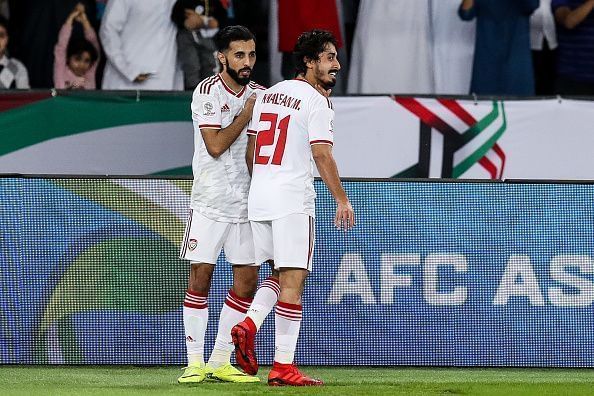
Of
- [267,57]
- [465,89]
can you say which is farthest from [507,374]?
[267,57]

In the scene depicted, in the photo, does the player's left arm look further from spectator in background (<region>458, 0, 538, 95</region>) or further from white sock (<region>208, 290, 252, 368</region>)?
spectator in background (<region>458, 0, 538, 95</region>)

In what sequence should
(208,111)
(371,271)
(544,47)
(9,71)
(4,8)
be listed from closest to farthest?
(208,111), (371,271), (9,71), (4,8), (544,47)

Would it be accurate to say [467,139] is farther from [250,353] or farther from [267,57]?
[250,353]

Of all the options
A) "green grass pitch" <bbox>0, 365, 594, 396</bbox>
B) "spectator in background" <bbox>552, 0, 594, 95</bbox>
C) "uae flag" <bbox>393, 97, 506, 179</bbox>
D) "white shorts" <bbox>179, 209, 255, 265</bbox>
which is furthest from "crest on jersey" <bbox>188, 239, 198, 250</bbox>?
"spectator in background" <bbox>552, 0, 594, 95</bbox>

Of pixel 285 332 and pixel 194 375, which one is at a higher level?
pixel 285 332

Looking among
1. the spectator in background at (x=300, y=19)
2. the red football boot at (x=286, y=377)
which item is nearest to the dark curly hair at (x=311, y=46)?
the red football boot at (x=286, y=377)

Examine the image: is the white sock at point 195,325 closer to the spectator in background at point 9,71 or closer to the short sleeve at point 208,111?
the short sleeve at point 208,111

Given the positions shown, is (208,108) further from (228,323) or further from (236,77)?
(228,323)

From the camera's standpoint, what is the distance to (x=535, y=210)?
399 inches

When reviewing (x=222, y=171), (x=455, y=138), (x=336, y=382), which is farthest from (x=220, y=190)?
(x=455, y=138)

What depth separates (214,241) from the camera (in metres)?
8.91

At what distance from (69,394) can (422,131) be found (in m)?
5.08

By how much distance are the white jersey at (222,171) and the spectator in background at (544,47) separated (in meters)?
5.43

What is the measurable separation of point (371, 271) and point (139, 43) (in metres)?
3.97
